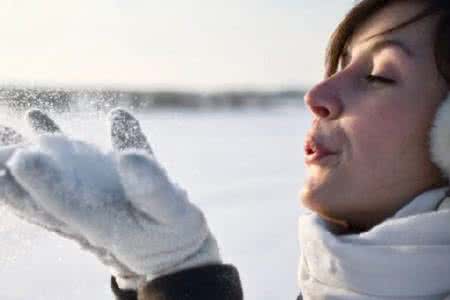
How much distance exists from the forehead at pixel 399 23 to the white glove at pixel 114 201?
459mm

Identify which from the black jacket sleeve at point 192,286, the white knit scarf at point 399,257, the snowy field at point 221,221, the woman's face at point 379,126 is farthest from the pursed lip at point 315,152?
the snowy field at point 221,221

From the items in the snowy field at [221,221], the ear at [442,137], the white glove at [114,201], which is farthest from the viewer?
the snowy field at [221,221]

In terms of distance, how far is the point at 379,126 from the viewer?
46.8 inches

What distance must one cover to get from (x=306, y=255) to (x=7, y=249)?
1.83ft

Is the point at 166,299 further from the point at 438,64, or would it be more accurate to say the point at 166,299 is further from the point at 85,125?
the point at 438,64

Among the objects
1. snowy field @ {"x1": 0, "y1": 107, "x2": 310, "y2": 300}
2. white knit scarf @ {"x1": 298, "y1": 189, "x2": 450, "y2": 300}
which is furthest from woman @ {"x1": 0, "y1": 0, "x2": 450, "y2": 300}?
snowy field @ {"x1": 0, "y1": 107, "x2": 310, "y2": 300}

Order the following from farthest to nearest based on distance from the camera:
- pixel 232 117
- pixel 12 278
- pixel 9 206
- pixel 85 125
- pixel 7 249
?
pixel 232 117, pixel 12 278, pixel 85 125, pixel 7 249, pixel 9 206

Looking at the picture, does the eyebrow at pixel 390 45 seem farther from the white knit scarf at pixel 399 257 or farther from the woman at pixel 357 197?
the white knit scarf at pixel 399 257

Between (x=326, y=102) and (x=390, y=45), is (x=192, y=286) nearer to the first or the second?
(x=326, y=102)

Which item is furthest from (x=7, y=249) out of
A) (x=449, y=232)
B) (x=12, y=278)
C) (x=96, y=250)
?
(x=12, y=278)

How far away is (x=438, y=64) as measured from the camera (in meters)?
1.16

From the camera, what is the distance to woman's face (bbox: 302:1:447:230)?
1184 mm

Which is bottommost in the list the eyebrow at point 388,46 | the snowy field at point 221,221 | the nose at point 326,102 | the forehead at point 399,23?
the snowy field at point 221,221

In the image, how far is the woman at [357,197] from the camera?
108 cm
